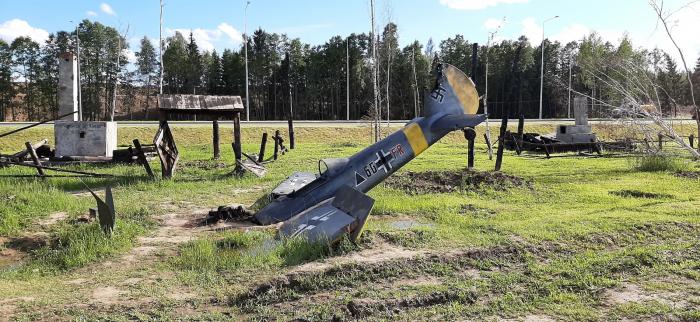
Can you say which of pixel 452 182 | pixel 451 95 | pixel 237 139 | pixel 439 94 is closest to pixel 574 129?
pixel 452 182

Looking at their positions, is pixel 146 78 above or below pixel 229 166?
above

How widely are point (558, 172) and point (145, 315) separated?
43.9 feet

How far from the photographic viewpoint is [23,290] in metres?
5.88

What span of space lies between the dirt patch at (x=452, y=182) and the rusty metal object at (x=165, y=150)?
607cm

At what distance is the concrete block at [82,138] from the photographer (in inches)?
723

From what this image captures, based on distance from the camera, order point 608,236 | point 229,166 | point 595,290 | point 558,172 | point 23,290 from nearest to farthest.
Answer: point 595,290 < point 23,290 < point 608,236 < point 558,172 < point 229,166

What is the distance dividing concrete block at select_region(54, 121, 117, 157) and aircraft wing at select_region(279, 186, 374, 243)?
13216mm

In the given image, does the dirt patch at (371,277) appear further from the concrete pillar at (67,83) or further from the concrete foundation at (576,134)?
the concrete foundation at (576,134)

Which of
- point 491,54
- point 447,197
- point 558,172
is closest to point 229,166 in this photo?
point 447,197

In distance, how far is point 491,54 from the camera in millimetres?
66875

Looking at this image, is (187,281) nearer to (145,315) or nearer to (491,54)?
(145,315)

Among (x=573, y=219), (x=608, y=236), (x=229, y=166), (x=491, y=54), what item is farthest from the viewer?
(x=491, y=54)

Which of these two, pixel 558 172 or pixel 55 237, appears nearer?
pixel 55 237

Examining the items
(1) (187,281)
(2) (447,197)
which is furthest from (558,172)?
(1) (187,281)
